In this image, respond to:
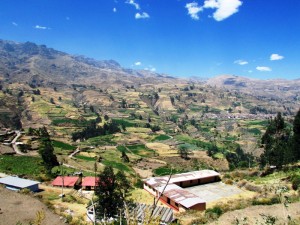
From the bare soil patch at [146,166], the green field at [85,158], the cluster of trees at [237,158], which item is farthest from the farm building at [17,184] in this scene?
the cluster of trees at [237,158]

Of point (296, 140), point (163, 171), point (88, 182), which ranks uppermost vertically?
point (296, 140)

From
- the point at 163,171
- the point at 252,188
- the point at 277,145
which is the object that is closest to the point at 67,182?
the point at 252,188

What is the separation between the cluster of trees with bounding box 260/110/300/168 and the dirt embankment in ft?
116

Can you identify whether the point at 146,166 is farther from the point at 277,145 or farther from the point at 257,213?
the point at 257,213

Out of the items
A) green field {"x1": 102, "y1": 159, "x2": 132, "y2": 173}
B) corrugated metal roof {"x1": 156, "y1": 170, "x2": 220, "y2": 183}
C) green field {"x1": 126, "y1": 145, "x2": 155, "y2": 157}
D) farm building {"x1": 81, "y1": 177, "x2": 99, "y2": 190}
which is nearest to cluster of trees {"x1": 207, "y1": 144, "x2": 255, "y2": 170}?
green field {"x1": 126, "y1": 145, "x2": 155, "y2": 157}

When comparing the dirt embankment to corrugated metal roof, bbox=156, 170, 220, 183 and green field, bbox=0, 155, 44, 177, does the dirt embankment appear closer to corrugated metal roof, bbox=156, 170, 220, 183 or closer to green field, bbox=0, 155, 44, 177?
Answer: green field, bbox=0, 155, 44, 177

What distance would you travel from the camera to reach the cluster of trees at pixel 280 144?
152 feet

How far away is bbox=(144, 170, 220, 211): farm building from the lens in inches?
1511

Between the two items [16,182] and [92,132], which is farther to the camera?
[92,132]

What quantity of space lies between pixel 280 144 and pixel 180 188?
2001cm

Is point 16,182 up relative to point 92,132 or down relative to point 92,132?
up

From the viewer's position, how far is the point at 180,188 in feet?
148

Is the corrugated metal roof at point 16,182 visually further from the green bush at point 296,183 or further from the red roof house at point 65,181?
the green bush at point 296,183

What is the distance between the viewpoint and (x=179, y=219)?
101 ft
